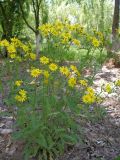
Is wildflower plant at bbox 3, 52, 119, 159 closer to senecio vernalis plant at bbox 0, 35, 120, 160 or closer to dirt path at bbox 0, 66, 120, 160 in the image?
senecio vernalis plant at bbox 0, 35, 120, 160

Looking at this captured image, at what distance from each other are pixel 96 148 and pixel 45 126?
2.89 ft

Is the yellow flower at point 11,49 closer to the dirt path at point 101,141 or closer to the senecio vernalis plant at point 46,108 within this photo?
the senecio vernalis plant at point 46,108

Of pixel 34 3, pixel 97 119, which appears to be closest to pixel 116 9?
pixel 34 3

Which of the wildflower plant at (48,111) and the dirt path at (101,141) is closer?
the wildflower plant at (48,111)

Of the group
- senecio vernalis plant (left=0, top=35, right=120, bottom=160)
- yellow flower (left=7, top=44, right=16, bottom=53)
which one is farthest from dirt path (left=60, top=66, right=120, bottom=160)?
yellow flower (left=7, top=44, right=16, bottom=53)

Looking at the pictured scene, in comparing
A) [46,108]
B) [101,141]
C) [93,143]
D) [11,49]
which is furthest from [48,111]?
[101,141]

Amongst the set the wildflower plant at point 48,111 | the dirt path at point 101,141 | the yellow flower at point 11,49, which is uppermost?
the yellow flower at point 11,49

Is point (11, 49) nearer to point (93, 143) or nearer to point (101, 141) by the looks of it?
point (93, 143)

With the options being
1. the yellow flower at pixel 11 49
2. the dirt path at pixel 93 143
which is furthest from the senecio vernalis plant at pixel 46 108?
the dirt path at pixel 93 143

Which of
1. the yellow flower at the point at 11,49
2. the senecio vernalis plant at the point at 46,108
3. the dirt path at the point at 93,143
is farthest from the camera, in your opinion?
the dirt path at the point at 93,143

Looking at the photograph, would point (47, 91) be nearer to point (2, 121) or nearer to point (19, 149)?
point (19, 149)

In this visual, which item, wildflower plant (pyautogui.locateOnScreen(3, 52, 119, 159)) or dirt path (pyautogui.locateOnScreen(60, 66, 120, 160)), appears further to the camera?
dirt path (pyautogui.locateOnScreen(60, 66, 120, 160))

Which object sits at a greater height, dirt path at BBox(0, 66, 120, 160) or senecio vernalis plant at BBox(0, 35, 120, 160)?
senecio vernalis plant at BBox(0, 35, 120, 160)

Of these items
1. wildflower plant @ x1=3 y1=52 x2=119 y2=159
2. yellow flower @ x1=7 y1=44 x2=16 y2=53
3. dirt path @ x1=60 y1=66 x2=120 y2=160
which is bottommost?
dirt path @ x1=60 y1=66 x2=120 y2=160
